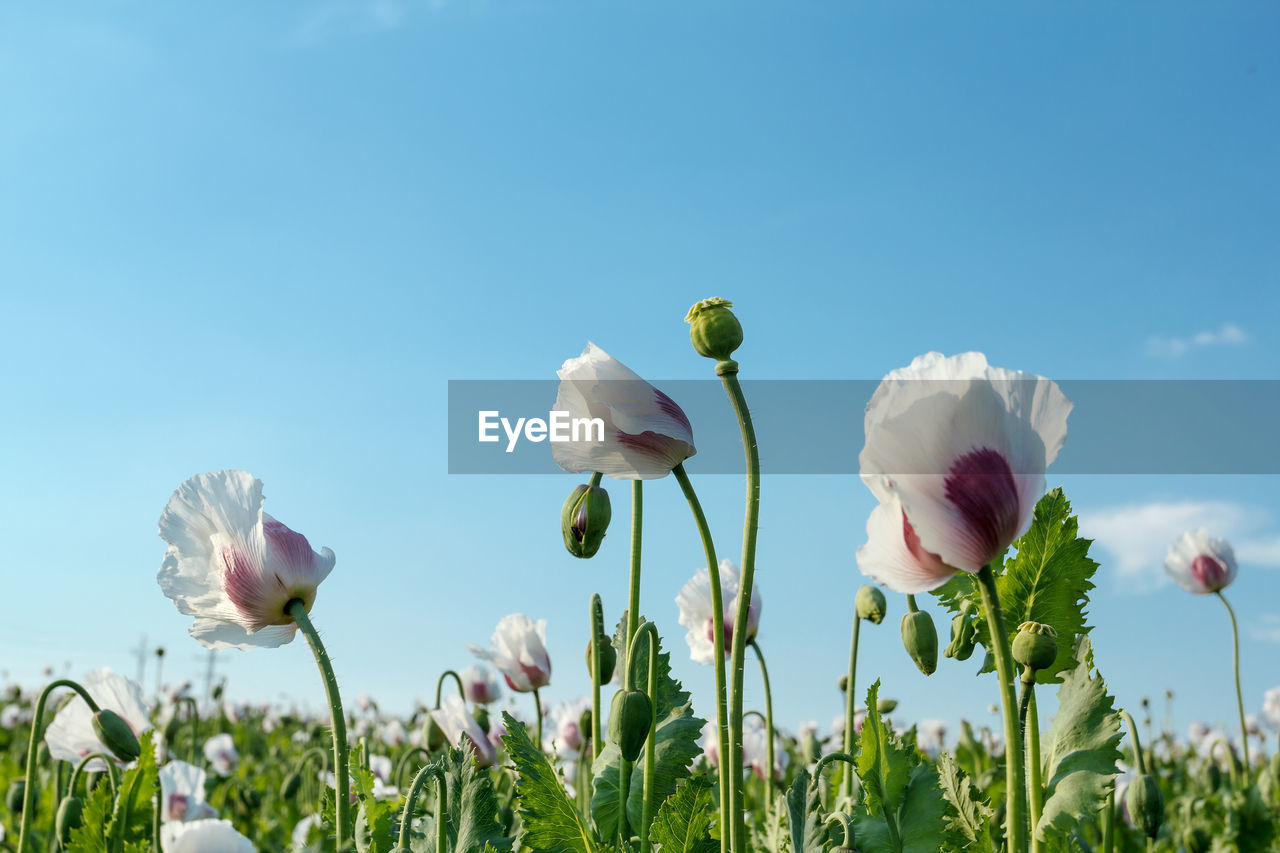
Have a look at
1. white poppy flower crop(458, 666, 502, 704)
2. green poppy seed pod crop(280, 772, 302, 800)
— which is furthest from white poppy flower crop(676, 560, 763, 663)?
green poppy seed pod crop(280, 772, 302, 800)

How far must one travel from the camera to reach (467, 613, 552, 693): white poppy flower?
2943 mm

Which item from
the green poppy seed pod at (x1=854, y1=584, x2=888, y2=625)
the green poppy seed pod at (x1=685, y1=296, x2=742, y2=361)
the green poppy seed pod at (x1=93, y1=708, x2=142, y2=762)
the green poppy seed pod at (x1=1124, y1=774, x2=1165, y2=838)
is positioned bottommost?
the green poppy seed pod at (x1=1124, y1=774, x2=1165, y2=838)

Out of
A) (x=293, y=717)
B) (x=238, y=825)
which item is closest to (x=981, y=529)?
(x=238, y=825)

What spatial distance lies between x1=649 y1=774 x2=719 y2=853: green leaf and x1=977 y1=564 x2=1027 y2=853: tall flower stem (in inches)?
15.4

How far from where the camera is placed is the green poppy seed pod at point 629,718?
1445mm

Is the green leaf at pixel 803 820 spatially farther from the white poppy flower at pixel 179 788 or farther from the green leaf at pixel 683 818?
the white poppy flower at pixel 179 788

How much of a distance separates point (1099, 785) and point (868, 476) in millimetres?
650

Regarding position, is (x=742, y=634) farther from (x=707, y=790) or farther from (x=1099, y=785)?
(x=1099, y=785)

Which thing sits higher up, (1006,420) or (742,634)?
(1006,420)

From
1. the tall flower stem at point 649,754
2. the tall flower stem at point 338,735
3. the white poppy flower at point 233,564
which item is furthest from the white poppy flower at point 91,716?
the tall flower stem at point 649,754

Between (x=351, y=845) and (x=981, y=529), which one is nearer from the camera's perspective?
(x=981, y=529)

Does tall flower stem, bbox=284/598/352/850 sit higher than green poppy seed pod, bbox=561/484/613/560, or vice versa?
green poppy seed pod, bbox=561/484/613/560

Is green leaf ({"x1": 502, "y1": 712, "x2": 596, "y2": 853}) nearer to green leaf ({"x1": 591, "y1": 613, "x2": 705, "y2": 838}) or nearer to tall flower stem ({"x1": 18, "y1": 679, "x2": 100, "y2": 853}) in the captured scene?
green leaf ({"x1": 591, "y1": 613, "x2": 705, "y2": 838})

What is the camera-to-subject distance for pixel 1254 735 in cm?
886
